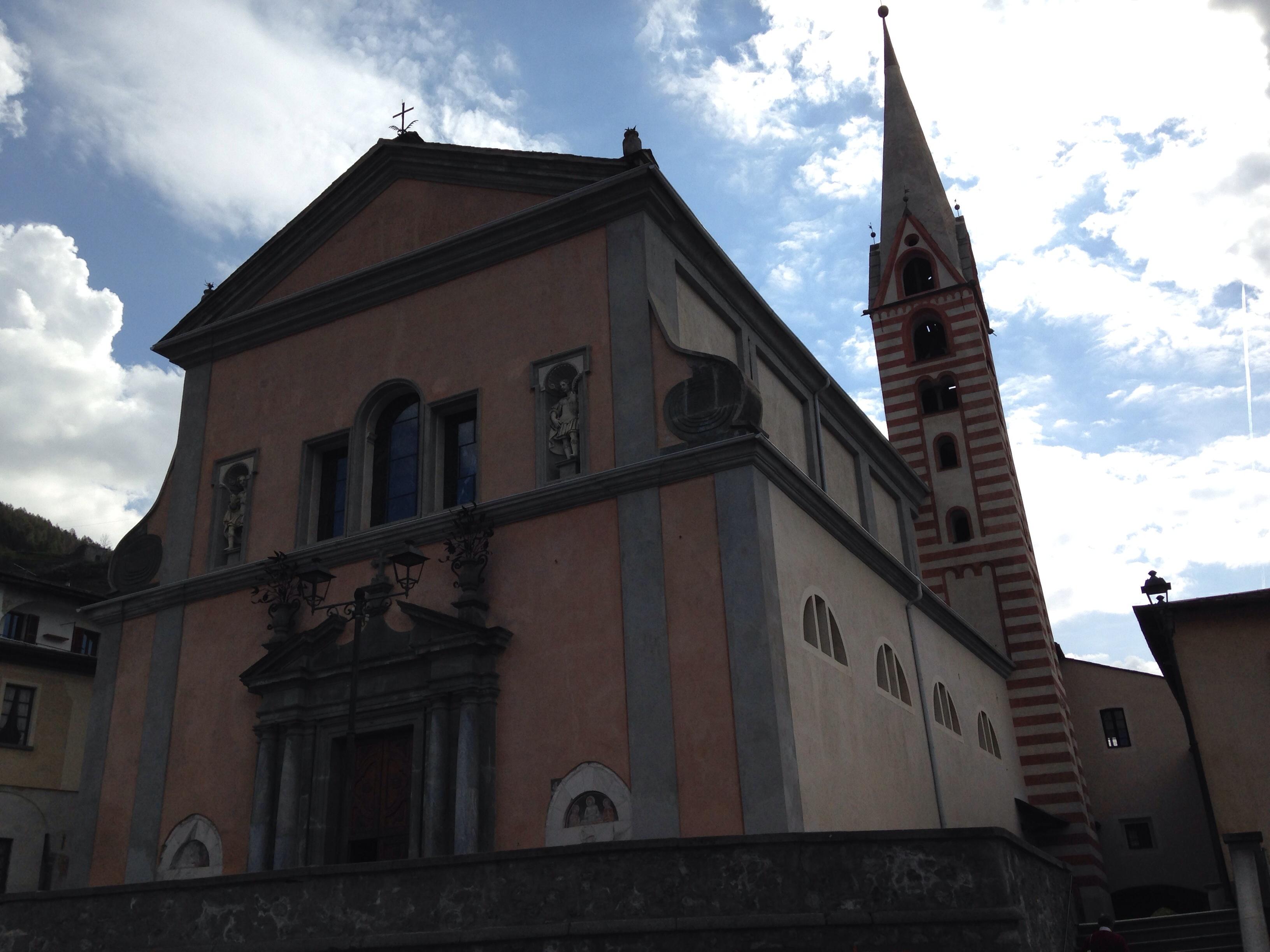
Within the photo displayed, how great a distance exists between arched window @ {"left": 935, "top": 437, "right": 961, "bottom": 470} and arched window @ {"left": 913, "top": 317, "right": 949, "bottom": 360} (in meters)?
2.74

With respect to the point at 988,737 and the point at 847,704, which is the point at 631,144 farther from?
the point at 988,737

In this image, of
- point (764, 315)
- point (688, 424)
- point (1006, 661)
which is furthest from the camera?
point (1006, 661)

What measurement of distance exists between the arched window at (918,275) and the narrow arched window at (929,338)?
1.12 m

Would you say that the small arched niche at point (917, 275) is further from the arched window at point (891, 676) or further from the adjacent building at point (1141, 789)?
the arched window at point (891, 676)

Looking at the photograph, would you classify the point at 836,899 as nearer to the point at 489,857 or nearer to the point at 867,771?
the point at 489,857

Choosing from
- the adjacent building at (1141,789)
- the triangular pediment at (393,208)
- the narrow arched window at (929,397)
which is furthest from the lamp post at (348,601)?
the adjacent building at (1141,789)

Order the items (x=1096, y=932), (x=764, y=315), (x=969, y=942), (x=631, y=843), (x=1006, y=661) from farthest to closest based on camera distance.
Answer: (x=1006, y=661), (x=764, y=315), (x=1096, y=932), (x=631, y=843), (x=969, y=942)

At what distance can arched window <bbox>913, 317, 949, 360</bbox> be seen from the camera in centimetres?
3259

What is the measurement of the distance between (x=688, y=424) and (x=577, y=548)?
2.16 meters

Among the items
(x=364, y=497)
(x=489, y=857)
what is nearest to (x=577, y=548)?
(x=364, y=497)

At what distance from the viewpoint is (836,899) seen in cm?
935

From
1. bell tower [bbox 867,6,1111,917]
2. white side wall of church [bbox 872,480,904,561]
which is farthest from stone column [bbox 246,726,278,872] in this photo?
bell tower [bbox 867,6,1111,917]

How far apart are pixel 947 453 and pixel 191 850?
2134cm

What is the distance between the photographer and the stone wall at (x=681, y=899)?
9234 mm
